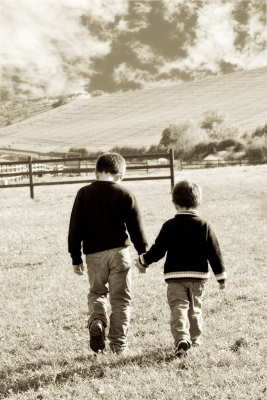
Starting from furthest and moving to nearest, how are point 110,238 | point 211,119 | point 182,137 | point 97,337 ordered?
point 211,119, point 182,137, point 110,238, point 97,337

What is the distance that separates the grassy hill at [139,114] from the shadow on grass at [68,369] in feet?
230

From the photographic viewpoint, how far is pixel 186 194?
5.11 m

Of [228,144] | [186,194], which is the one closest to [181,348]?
[186,194]

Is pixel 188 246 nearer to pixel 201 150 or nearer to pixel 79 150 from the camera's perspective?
pixel 201 150

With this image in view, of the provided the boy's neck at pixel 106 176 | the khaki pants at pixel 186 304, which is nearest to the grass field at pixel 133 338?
the khaki pants at pixel 186 304

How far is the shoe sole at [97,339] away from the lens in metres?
5.07

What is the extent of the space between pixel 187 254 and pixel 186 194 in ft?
1.84

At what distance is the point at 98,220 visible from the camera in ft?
17.5

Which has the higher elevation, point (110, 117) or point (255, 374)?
point (110, 117)

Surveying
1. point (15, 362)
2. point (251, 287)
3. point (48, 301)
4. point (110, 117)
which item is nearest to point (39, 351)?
point (15, 362)

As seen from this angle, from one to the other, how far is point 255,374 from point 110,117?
99854 mm

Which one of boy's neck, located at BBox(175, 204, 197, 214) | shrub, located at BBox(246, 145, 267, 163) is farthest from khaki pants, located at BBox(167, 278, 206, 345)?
shrub, located at BBox(246, 145, 267, 163)

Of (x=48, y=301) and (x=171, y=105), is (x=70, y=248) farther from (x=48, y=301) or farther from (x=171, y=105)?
(x=171, y=105)

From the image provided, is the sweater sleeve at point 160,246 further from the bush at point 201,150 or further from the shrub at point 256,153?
the bush at point 201,150
